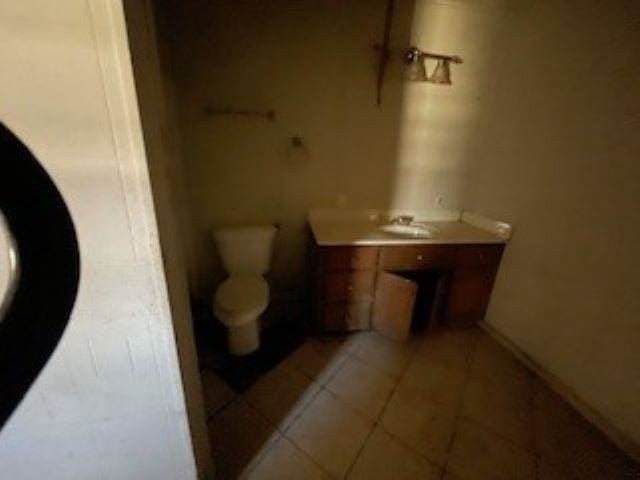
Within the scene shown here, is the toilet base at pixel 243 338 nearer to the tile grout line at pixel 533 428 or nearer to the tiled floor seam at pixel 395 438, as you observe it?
the tiled floor seam at pixel 395 438

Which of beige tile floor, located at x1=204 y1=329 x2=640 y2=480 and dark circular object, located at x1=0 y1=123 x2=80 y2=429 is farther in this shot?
beige tile floor, located at x1=204 y1=329 x2=640 y2=480

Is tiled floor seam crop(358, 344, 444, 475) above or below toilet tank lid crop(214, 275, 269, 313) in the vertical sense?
below

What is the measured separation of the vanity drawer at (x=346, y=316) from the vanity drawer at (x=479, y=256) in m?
0.62

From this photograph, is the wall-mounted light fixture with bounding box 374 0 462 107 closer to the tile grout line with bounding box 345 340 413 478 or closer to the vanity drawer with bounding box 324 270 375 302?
the vanity drawer with bounding box 324 270 375 302

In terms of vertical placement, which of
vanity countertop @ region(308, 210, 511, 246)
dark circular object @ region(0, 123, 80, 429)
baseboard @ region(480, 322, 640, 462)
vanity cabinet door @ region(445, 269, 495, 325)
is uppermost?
dark circular object @ region(0, 123, 80, 429)

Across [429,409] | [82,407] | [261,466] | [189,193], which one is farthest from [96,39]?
[429,409]

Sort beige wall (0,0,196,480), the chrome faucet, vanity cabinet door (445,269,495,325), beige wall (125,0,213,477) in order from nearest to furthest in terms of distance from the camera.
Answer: beige wall (0,0,196,480) < beige wall (125,0,213,477) < vanity cabinet door (445,269,495,325) < the chrome faucet

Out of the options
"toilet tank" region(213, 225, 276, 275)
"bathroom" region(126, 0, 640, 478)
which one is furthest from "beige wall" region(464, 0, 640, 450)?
"toilet tank" region(213, 225, 276, 275)

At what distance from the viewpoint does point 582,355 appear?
5.31ft

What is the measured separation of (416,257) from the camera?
1.91 metres

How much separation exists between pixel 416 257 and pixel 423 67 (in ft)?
3.50

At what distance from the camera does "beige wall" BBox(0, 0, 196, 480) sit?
59cm

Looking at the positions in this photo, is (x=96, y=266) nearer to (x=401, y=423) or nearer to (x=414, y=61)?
(x=401, y=423)

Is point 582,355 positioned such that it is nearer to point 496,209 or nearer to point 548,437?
point 548,437
